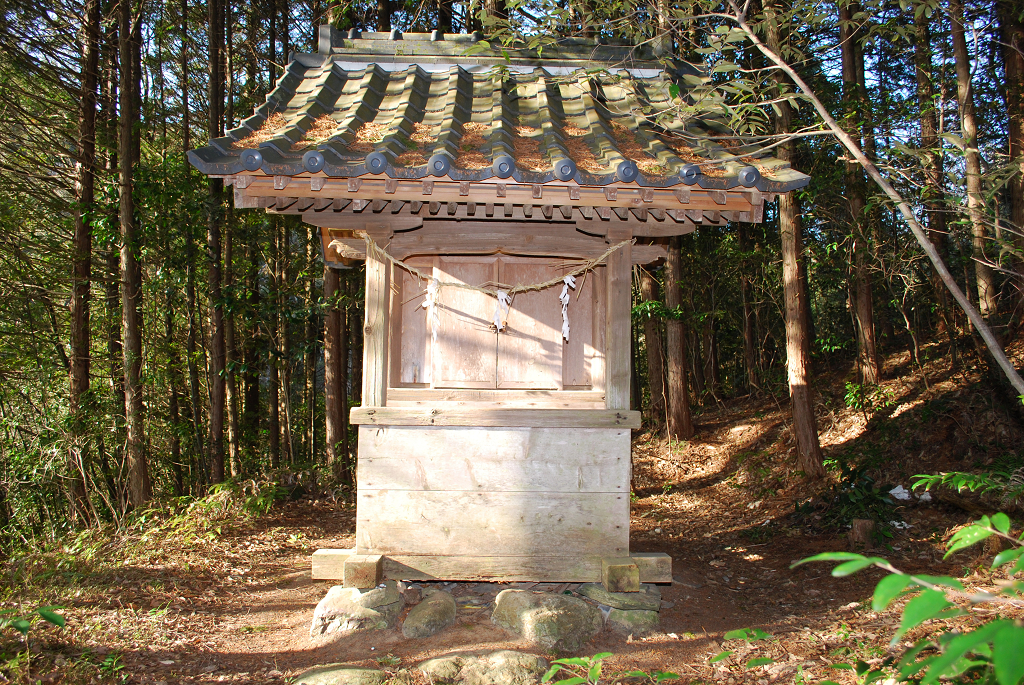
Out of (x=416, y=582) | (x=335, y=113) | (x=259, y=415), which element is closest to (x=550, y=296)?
(x=335, y=113)

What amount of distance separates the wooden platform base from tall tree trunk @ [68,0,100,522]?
175 inches

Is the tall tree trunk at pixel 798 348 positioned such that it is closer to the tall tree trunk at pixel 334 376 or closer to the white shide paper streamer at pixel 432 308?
the white shide paper streamer at pixel 432 308

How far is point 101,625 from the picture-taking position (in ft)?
13.7

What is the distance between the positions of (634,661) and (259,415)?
11.9 metres

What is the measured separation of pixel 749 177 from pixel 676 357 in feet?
25.2

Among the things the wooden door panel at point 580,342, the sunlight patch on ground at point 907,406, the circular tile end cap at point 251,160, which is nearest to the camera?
the circular tile end cap at point 251,160

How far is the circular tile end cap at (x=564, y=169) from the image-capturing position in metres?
3.45

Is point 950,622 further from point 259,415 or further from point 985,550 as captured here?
point 259,415

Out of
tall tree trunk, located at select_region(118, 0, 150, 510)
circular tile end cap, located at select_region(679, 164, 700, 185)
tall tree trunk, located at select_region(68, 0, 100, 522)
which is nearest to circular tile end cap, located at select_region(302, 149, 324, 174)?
circular tile end cap, located at select_region(679, 164, 700, 185)

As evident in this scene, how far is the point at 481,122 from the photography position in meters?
4.33

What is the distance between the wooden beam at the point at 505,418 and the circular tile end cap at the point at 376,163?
161cm

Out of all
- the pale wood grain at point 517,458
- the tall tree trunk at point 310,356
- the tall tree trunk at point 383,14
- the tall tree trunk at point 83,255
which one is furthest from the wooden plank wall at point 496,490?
the tall tree trunk at point 383,14

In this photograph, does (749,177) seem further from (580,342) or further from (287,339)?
(287,339)

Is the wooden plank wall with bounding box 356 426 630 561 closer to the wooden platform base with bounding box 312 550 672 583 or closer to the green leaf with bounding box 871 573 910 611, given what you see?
the wooden platform base with bounding box 312 550 672 583
